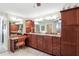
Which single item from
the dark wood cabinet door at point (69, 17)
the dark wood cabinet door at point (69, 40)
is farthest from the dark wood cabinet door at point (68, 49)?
the dark wood cabinet door at point (69, 17)

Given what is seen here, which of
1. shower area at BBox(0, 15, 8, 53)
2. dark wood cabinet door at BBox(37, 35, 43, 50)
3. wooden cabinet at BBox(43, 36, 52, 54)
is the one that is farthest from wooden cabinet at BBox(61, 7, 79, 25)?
shower area at BBox(0, 15, 8, 53)

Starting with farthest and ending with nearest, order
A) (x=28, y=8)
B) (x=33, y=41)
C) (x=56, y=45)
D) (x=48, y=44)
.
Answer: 1. (x=33, y=41)
2. (x=48, y=44)
3. (x=56, y=45)
4. (x=28, y=8)

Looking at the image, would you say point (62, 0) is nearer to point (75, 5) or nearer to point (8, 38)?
point (75, 5)

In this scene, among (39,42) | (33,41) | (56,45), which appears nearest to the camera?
(56,45)

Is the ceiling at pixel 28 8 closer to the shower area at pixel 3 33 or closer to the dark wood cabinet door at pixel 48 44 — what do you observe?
the shower area at pixel 3 33

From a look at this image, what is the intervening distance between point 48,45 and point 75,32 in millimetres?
1216

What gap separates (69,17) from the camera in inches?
81.8

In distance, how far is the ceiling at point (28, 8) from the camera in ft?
6.01

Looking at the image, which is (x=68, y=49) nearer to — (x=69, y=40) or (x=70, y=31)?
(x=69, y=40)

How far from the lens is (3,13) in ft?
6.34

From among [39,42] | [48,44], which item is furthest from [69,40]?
[39,42]

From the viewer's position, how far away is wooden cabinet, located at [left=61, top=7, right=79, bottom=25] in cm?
195

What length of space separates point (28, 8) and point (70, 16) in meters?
1.04

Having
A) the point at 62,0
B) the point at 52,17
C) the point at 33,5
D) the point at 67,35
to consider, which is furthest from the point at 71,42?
the point at 33,5
